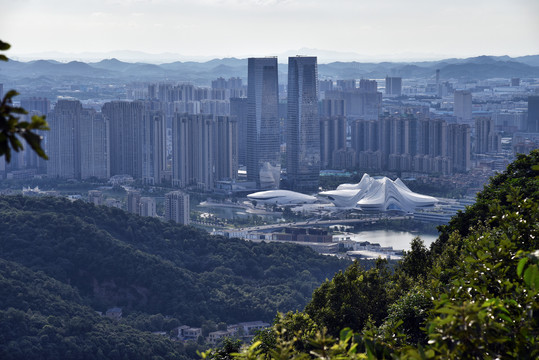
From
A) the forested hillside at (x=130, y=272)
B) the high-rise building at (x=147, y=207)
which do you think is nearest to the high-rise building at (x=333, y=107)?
the high-rise building at (x=147, y=207)

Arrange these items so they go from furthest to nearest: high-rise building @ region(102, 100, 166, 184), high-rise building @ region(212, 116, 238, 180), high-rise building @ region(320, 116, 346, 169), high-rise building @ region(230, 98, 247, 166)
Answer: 1. high-rise building @ region(320, 116, 346, 169)
2. high-rise building @ region(230, 98, 247, 166)
3. high-rise building @ region(102, 100, 166, 184)
4. high-rise building @ region(212, 116, 238, 180)

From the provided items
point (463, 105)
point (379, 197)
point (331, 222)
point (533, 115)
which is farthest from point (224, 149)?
point (463, 105)

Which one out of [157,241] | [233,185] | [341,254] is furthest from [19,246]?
[233,185]

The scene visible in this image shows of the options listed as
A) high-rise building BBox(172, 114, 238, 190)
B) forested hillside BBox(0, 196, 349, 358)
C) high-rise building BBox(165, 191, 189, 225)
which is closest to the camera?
forested hillside BBox(0, 196, 349, 358)

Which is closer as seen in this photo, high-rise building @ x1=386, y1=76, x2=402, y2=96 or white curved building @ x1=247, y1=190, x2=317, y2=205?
white curved building @ x1=247, y1=190, x2=317, y2=205

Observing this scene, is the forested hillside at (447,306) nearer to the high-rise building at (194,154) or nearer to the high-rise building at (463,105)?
the high-rise building at (194,154)

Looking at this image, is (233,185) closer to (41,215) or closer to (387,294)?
(41,215)

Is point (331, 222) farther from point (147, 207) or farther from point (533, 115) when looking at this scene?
point (533, 115)

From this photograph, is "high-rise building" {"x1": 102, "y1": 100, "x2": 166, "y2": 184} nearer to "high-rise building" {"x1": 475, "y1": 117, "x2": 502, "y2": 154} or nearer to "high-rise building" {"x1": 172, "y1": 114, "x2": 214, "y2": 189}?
"high-rise building" {"x1": 172, "y1": 114, "x2": 214, "y2": 189}

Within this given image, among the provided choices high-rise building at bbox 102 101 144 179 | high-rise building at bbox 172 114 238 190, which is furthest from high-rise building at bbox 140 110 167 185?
high-rise building at bbox 172 114 238 190
